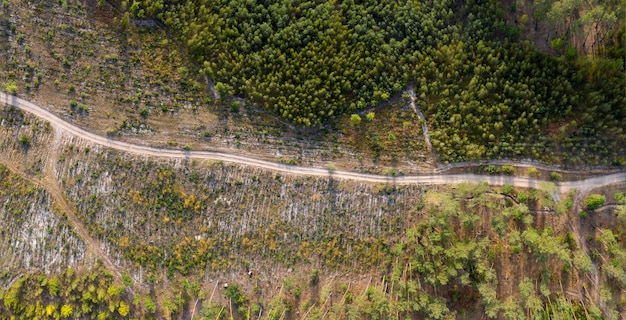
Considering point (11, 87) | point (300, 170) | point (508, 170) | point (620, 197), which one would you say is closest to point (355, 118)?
point (300, 170)

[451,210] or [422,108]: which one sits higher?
[422,108]

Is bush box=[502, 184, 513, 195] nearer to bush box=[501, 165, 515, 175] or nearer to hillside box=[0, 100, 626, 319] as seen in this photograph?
hillside box=[0, 100, 626, 319]

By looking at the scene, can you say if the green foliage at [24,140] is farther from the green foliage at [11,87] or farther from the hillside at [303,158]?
the green foliage at [11,87]

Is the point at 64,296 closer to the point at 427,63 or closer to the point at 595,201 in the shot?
the point at 427,63

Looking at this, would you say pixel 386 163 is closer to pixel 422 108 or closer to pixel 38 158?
pixel 422 108

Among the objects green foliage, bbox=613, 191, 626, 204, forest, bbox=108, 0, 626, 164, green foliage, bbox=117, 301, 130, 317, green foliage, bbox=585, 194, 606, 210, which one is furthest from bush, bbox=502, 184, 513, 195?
green foliage, bbox=117, 301, 130, 317

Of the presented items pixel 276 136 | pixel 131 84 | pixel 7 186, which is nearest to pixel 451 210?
pixel 276 136
